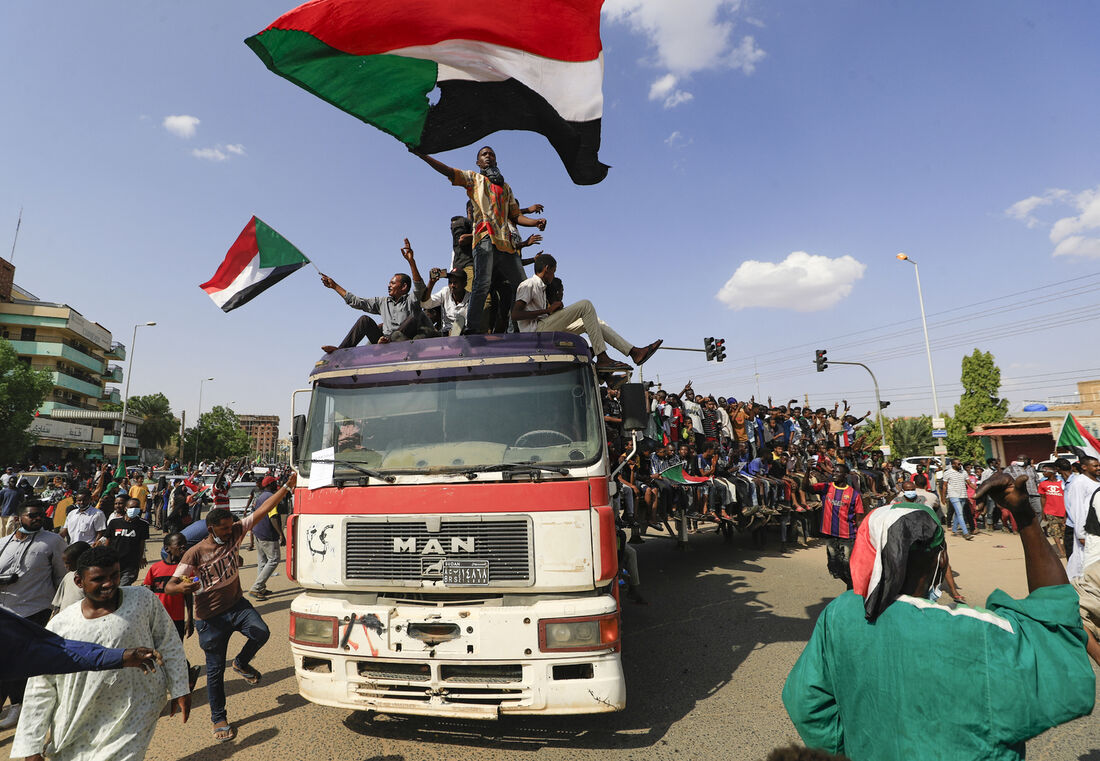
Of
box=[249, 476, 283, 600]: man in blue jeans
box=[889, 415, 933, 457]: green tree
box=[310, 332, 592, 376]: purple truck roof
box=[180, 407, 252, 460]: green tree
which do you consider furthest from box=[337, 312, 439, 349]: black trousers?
box=[180, 407, 252, 460]: green tree

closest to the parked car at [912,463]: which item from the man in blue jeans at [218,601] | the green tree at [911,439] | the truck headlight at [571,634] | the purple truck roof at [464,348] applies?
the green tree at [911,439]

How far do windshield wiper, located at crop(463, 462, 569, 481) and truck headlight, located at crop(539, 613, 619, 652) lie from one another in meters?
0.92

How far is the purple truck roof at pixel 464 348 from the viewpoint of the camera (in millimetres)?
4305

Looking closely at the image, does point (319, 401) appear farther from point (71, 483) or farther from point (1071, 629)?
point (71, 483)

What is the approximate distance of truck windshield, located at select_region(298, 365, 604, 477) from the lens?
404 cm

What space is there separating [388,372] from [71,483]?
778 inches

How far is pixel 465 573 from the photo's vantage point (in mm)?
3709

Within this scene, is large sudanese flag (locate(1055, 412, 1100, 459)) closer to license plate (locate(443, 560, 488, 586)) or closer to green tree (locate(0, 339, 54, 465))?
license plate (locate(443, 560, 488, 586))

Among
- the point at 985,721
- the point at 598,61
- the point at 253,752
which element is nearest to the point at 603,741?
the point at 253,752

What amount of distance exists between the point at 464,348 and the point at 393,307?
2.01 m

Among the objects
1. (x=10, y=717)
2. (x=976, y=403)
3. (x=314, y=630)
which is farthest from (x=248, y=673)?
(x=976, y=403)

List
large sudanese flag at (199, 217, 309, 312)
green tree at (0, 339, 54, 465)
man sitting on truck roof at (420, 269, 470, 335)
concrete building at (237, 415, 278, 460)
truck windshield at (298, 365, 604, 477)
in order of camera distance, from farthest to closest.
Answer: concrete building at (237, 415, 278, 460) < green tree at (0, 339, 54, 465) < large sudanese flag at (199, 217, 309, 312) < man sitting on truck roof at (420, 269, 470, 335) < truck windshield at (298, 365, 604, 477)

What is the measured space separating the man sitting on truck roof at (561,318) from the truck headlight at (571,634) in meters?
2.42

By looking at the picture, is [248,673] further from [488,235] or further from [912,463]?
[912,463]
